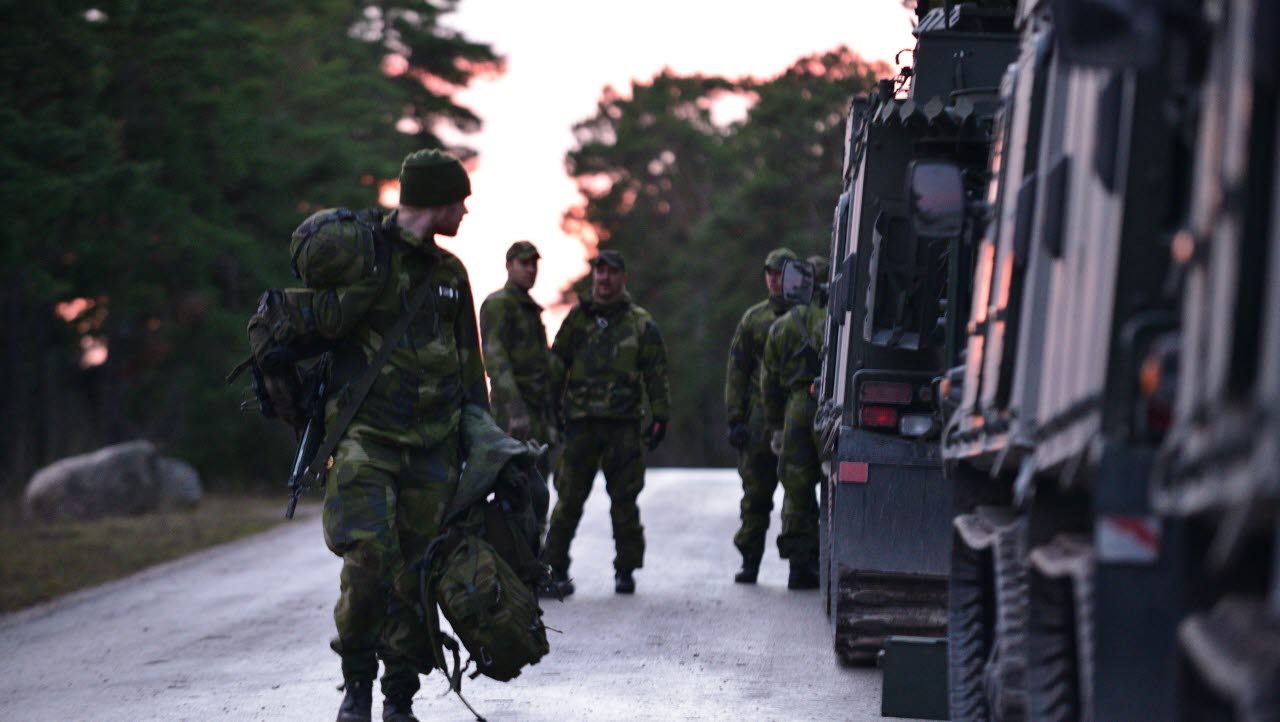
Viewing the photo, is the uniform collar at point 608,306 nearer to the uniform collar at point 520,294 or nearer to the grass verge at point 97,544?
the uniform collar at point 520,294

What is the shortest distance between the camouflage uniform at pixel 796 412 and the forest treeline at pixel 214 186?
11.0 meters

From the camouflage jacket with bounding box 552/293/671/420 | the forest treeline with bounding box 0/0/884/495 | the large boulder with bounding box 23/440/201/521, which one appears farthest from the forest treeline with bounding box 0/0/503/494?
the camouflage jacket with bounding box 552/293/671/420

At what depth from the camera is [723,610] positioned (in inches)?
465

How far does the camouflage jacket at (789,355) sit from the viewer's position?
12672mm

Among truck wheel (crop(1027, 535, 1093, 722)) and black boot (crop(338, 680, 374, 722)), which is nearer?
truck wheel (crop(1027, 535, 1093, 722))

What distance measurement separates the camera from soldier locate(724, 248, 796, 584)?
1343 cm

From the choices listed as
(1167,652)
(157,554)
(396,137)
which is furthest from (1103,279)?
(396,137)

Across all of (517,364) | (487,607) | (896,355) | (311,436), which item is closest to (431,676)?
(311,436)

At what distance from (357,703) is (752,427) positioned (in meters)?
6.67

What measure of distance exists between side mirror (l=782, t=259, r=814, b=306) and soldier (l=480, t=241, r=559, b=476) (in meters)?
1.56

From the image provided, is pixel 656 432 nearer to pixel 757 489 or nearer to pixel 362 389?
pixel 757 489

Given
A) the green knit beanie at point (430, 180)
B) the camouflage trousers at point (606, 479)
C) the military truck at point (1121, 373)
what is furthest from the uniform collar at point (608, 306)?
the military truck at point (1121, 373)

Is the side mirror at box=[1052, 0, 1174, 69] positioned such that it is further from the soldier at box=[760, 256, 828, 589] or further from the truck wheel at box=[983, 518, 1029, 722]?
the soldier at box=[760, 256, 828, 589]

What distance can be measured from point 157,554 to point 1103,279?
48.0 feet
